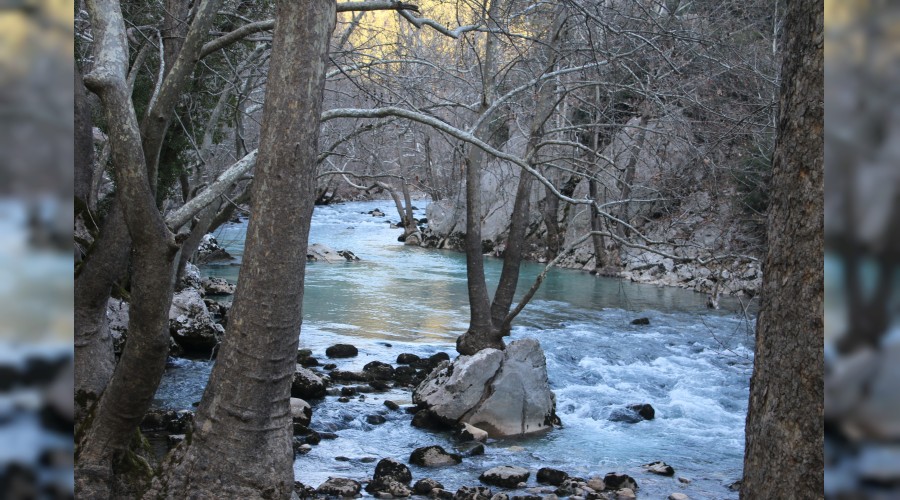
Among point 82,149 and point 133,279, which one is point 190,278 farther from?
point 133,279

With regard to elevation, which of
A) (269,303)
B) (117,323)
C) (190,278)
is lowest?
(117,323)

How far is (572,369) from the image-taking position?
555 inches

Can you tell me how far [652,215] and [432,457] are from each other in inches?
637

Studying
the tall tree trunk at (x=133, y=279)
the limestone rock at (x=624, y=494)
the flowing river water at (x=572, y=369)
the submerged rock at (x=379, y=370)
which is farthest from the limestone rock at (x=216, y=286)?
the tall tree trunk at (x=133, y=279)

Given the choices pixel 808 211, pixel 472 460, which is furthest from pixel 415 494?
pixel 808 211

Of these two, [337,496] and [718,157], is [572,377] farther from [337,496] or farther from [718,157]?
[337,496]

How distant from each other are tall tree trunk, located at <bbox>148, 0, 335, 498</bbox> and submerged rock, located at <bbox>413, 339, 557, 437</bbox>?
5.82 metres

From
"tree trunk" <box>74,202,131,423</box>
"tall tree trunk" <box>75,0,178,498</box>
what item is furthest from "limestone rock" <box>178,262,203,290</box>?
"tall tree trunk" <box>75,0,178,498</box>

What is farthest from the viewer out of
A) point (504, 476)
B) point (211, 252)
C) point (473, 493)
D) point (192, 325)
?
point (211, 252)

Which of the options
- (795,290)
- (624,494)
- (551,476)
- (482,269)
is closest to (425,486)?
(551,476)

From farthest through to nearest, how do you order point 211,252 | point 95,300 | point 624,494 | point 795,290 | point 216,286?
point 211,252 < point 216,286 < point 624,494 < point 95,300 < point 795,290

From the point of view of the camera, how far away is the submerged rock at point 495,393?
1081 centimetres

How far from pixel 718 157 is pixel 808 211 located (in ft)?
29.9

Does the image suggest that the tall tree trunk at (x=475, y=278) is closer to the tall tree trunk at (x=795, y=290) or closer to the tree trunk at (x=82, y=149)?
the tree trunk at (x=82, y=149)
